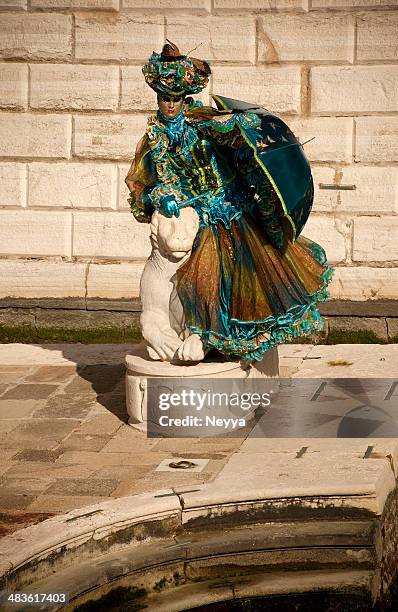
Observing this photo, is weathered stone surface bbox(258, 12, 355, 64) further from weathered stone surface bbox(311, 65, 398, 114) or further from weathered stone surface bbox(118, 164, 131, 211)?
weathered stone surface bbox(118, 164, 131, 211)

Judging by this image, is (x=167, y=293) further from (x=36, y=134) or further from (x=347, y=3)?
(x=347, y=3)

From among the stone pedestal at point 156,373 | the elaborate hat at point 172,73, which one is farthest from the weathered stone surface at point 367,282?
the elaborate hat at point 172,73

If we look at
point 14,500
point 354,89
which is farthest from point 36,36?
point 14,500

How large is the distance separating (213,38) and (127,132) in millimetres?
1037

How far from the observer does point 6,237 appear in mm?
11461

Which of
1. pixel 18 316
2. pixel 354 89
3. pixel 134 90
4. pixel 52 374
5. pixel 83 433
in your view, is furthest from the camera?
pixel 18 316

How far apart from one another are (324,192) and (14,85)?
2697 mm

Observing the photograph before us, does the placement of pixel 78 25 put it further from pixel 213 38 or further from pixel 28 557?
pixel 28 557

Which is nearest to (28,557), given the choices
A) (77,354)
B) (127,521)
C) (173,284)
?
(127,521)

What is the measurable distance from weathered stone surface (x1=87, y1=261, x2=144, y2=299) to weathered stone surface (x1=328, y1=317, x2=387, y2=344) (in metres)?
1.64

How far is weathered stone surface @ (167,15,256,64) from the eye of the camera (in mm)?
11062

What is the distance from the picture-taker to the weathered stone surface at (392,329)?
11.1m

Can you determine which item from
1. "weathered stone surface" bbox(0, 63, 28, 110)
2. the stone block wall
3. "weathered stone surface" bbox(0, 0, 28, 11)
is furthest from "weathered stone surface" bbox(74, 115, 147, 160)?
"weathered stone surface" bbox(0, 0, 28, 11)

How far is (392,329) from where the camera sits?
1118 centimetres
